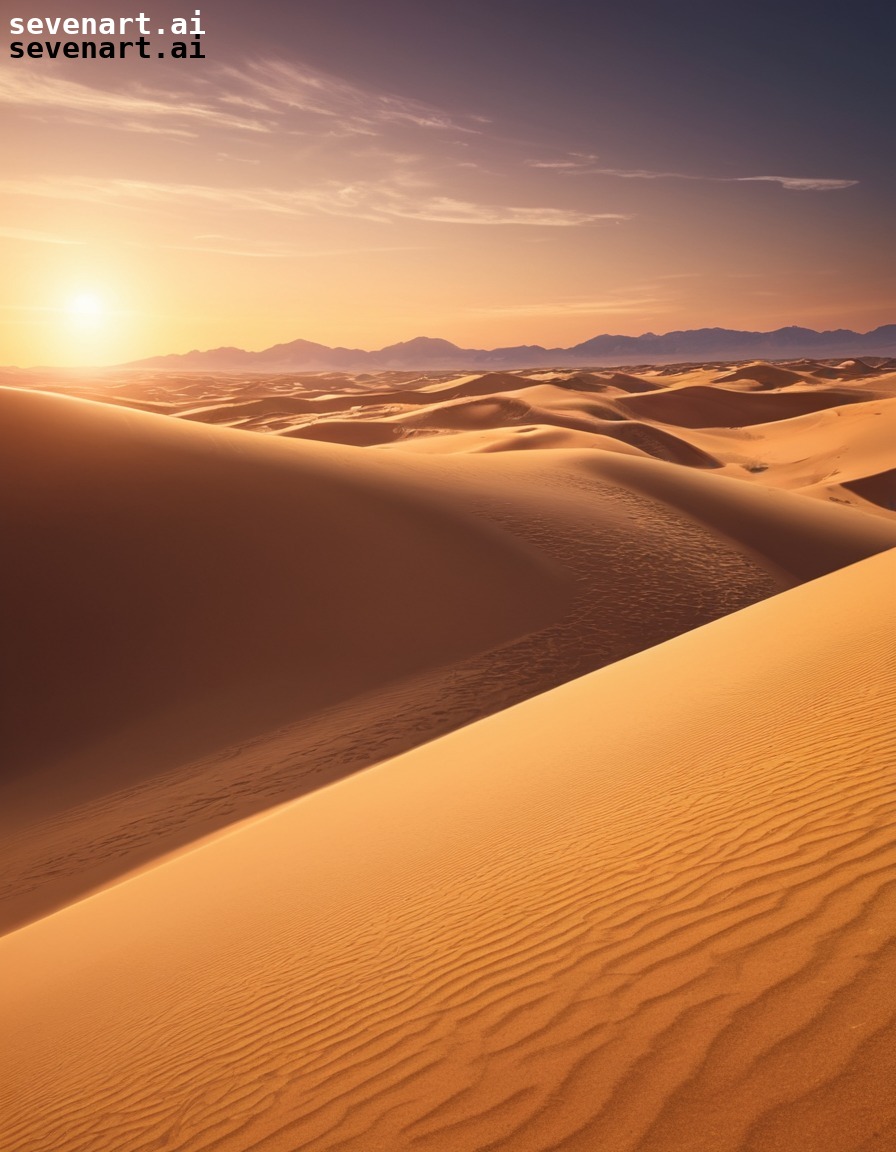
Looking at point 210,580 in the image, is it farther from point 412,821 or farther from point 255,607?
point 412,821

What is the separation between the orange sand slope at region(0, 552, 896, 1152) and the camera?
2.28 m

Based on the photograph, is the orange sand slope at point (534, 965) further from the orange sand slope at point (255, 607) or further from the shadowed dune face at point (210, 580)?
the shadowed dune face at point (210, 580)

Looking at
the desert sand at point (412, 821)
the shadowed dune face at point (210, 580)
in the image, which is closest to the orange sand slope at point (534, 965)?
the desert sand at point (412, 821)

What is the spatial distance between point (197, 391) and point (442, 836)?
134827 millimetres

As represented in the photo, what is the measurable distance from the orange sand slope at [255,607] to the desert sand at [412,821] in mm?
73

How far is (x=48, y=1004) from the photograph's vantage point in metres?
4.95

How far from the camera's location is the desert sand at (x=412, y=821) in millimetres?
2502

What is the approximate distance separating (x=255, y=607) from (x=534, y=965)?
11665 mm

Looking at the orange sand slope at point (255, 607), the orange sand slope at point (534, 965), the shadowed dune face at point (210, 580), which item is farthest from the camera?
the shadowed dune face at point (210, 580)

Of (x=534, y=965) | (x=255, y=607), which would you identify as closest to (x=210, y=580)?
(x=255, y=607)

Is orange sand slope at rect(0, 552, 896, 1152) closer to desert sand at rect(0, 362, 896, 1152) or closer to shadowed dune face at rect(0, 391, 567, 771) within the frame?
desert sand at rect(0, 362, 896, 1152)

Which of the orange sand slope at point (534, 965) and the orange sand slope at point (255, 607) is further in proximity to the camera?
the orange sand slope at point (255, 607)

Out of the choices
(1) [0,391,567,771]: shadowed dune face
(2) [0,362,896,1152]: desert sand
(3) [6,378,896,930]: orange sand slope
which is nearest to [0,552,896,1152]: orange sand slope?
(2) [0,362,896,1152]: desert sand

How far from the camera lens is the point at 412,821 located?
6.08 m
